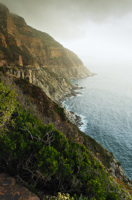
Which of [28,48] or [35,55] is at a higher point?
[28,48]

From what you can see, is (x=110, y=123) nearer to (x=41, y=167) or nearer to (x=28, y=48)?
(x=41, y=167)

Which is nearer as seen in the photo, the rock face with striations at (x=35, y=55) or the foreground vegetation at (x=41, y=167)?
the foreground vegetation at (x=41, y=167)

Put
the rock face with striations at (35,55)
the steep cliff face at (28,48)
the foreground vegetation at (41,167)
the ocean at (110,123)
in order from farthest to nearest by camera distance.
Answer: the steep cliff face at (28,48), the rock face with striations at (35,55), the ocean at (110,123), the foreground vegetation at (41,167)

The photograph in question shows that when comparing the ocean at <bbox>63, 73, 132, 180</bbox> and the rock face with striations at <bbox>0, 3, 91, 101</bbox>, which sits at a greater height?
the rock face with striations at <bbox>0, 3, 91, 101</bbox>

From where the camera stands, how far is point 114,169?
1047 inches

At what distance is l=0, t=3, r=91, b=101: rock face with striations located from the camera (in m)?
64.4

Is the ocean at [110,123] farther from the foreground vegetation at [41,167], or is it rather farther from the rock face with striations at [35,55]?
the foreground vegetation at [41,167]

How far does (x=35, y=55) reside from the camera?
103875 millimetres

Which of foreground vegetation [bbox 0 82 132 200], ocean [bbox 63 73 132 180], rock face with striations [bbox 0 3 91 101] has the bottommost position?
ocean [bbox 63 73 132 180]

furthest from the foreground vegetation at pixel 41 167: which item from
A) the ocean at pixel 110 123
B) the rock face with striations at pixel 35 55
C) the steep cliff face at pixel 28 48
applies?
the steep cliff face at pixel 28 48

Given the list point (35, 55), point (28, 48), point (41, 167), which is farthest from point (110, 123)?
point (35, 55)

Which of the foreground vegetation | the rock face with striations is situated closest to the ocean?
the rock face with striations

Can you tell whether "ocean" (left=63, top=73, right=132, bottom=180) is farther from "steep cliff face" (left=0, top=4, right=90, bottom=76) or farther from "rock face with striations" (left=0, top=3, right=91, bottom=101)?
"steep cliff face" (left=0, top=4, right=90, bottom=76)

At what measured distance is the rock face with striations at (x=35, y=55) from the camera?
2537 inches
